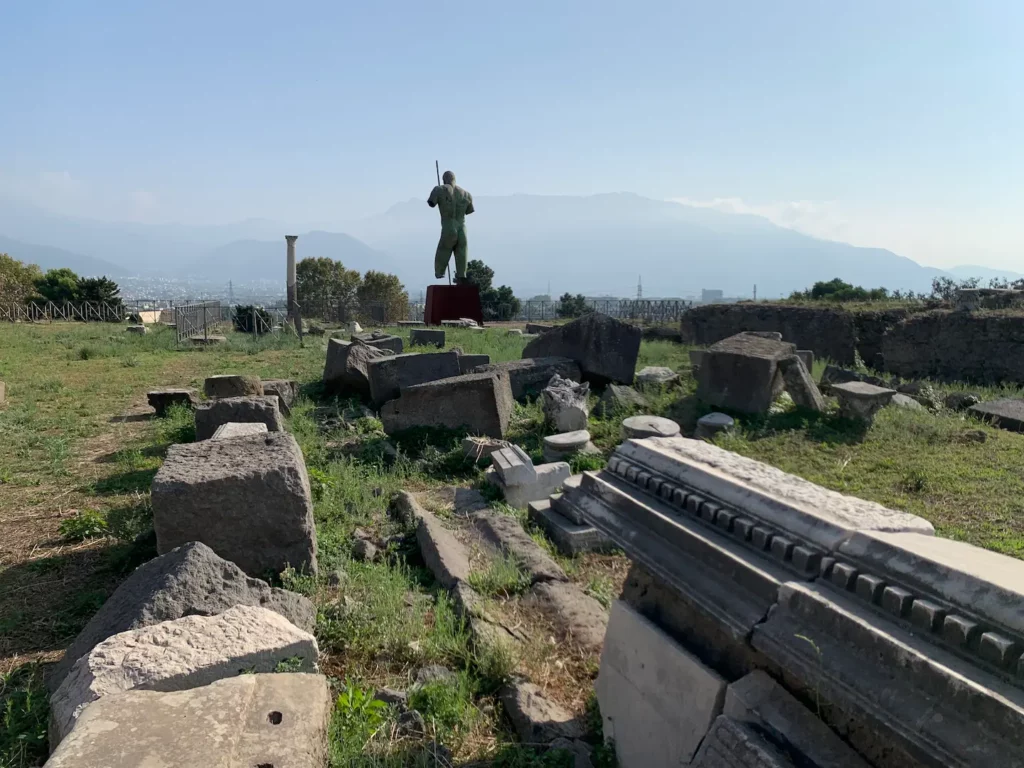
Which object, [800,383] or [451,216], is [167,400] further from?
[451,216]

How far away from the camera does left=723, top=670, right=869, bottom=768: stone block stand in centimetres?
163

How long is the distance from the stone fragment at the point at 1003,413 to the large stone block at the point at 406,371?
20.9 ft

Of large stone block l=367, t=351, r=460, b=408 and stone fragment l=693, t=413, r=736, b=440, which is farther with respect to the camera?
large stone block l=367, t=351, r=460, b=408

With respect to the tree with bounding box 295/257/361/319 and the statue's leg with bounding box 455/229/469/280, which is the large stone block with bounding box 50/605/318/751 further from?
the tree with bounding box 295/257/361/319

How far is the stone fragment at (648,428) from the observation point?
689 centimetres

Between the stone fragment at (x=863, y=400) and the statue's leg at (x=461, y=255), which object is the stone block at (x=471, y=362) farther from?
the statue's leg at (x=461, y=255)

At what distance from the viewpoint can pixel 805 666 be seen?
5.32 feet

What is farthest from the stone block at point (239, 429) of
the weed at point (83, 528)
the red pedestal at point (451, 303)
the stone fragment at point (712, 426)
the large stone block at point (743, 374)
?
the red pedestal at point (451, 303)

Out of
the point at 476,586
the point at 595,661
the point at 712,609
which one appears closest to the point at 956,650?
the point at 712,609

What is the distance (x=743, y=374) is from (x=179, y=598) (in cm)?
670

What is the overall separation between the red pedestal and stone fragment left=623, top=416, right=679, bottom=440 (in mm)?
14465

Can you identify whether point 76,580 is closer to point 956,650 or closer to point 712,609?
point 712,609

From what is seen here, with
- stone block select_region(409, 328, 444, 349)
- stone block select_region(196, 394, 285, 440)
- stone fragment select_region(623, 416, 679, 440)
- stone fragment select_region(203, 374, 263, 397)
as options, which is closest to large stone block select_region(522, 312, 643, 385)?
stone fragment select_region(623, 416, 679, 440)

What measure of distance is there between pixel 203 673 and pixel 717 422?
6.11 meters
